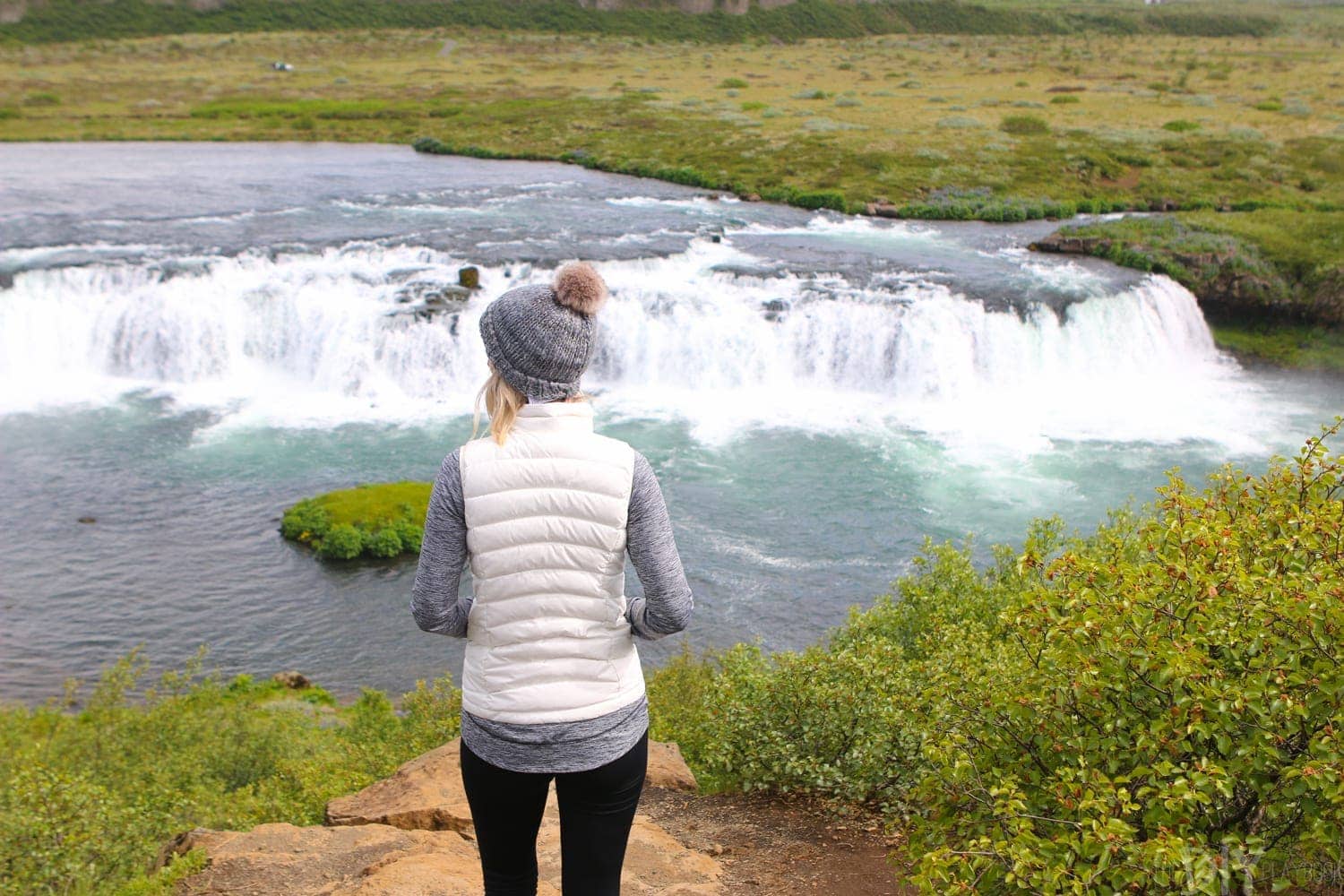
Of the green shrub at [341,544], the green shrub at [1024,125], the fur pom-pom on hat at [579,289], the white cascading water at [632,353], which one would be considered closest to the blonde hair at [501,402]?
the fur pom-pom on hat at [579,289]

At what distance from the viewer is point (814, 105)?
68250 mm

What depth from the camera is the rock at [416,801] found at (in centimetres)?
884

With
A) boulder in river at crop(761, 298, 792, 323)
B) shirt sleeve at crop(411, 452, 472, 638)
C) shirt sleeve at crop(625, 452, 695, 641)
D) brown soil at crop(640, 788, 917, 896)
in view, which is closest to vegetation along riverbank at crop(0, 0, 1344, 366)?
boulder in river at crop(761, 298, 792, 323)

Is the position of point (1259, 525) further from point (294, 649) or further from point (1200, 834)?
point (294, 649)

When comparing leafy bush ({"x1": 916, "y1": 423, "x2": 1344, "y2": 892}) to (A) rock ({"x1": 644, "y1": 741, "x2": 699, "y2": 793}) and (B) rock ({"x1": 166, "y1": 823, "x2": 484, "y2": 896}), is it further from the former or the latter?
(A) rock ({"x1": 644, "y1": 741, "x2": 699, "y2": 793})

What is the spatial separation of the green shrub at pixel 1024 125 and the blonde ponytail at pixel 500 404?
5852cm

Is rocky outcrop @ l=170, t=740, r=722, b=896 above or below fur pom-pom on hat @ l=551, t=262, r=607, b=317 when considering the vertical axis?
below

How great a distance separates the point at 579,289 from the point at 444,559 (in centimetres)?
114

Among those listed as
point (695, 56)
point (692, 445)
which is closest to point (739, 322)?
point (692, 445)

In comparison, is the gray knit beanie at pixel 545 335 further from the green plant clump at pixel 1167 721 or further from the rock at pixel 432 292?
the rock at pixel 432 292

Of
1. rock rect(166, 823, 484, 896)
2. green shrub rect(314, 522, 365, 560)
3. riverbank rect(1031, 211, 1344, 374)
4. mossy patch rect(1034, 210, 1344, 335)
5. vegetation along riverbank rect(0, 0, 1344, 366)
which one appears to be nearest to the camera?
rock rect(166, 823, 484, 896)

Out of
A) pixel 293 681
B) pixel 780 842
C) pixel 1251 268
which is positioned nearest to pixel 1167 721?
pixel 780 842

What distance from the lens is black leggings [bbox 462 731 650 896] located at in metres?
4.41

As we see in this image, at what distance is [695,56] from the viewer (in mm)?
100938
